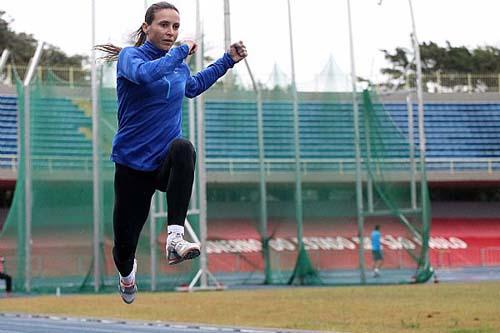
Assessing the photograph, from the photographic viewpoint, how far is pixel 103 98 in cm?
2261

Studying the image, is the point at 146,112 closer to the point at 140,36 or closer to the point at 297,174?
→ the point at 140,36

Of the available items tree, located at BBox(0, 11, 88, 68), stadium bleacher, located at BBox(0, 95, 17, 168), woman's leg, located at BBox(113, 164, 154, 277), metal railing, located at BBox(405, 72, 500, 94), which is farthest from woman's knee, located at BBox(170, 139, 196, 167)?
tree, located at BBox(0, 11, 88, 68)

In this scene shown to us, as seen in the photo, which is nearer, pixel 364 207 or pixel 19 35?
pixel 364 207

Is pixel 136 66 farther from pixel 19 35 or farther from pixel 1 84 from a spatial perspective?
pixel 19 35

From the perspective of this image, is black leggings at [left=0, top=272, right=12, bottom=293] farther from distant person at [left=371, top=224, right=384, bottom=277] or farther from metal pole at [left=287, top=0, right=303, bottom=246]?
distant person at [left=371, top=224, right=384, bottom=277]

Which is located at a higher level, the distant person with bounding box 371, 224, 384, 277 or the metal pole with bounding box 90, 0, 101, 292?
the metal pole with bounding box 90, 0, 101, 292

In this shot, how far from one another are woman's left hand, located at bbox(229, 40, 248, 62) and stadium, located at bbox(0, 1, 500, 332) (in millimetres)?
15246

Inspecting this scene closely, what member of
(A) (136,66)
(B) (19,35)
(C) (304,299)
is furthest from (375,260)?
(B) (19,35)

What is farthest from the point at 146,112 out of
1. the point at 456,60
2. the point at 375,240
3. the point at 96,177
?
the point at 456,60

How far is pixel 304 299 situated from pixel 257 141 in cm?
708

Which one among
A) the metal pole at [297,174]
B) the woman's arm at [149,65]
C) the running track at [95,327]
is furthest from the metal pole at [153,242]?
the woman's arm at [149,65]

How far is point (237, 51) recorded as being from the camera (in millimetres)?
5664

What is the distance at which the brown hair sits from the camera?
531 cm

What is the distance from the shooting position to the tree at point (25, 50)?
5834 cm
